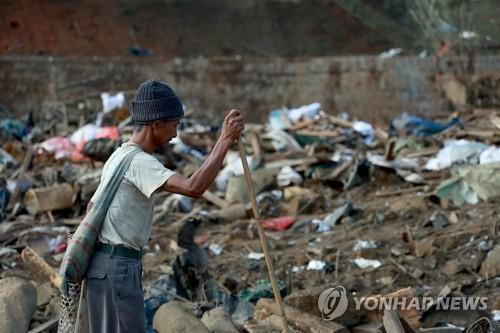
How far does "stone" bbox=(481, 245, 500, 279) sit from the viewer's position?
6422 millimetres

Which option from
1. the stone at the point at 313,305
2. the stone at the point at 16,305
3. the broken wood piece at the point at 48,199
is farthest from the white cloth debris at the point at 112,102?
the stone at the point at 313,305

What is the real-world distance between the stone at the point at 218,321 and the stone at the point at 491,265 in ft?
8.20

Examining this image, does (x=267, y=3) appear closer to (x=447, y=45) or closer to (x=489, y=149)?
(x=447, y=45)

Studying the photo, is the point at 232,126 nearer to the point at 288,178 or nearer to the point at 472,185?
the point at 472,185

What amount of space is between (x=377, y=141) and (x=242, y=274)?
6.67 m

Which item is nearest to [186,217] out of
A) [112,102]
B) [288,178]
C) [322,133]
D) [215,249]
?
[215,249]

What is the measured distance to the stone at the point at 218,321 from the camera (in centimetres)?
485

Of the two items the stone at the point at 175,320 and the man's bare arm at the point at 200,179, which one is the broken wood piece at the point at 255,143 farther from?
the man's bare arm at the point at 200,179

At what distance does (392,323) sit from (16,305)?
2335 millimetres

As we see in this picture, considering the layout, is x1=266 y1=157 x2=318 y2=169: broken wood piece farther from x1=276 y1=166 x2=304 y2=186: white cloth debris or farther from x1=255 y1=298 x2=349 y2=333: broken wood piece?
x1=255 y1=298 x2=349 y2=333: broken wood piece

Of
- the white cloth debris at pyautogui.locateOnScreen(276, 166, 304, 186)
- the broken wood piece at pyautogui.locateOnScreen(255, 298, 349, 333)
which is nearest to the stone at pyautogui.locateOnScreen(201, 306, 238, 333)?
the broken wood piece at pyautogui.locateOnScreen(255, 298, 349, 333)

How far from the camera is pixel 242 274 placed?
7.52m

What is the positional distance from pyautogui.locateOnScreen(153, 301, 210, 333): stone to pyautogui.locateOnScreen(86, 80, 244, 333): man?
1.35m

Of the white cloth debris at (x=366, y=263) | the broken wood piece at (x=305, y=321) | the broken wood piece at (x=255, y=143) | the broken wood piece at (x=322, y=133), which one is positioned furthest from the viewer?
the broken wood piece at (x=322, y=133)
